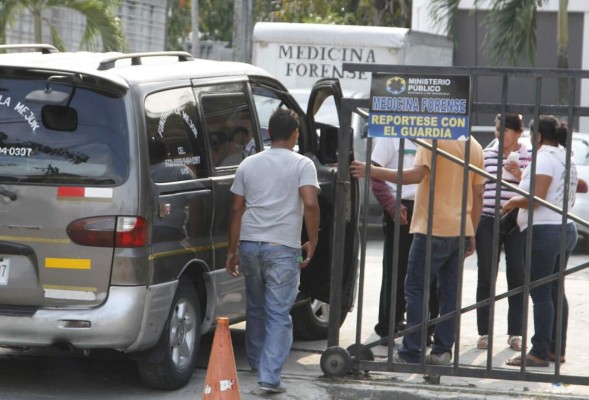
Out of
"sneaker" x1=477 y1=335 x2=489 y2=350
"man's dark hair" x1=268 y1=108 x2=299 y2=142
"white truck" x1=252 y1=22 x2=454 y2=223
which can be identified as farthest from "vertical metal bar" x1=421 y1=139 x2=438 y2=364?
"white truck" x1=252 y1=22 x2=454 y2=223

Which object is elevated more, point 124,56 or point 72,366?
point 124,56

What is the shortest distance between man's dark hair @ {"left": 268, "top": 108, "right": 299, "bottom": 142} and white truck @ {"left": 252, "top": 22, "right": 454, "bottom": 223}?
35.1 ft

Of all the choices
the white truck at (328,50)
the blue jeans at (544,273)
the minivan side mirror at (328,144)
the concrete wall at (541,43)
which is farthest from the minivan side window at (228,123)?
the concrete wall at (541,43)

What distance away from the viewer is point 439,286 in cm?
759

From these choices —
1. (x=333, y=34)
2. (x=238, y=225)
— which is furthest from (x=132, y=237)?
(x=333, y=34)

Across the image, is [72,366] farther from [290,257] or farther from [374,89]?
[374,89]

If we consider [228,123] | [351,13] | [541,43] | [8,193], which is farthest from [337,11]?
[8,193]

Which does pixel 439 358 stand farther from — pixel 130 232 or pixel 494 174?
pixel 130 232

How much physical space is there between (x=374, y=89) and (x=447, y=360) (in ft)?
6.06

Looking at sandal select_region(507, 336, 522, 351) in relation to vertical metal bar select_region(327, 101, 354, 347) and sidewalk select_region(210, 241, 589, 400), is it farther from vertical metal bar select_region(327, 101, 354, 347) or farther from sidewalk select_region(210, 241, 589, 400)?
vertical metal bar select_region(327, 101, 354, 347)

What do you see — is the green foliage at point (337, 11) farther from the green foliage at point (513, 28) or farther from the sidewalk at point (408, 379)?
the sidewalk at point (408, 379)

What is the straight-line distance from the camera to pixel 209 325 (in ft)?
24.0

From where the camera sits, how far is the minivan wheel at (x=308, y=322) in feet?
28.2

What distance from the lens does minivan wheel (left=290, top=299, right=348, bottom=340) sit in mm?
8594
